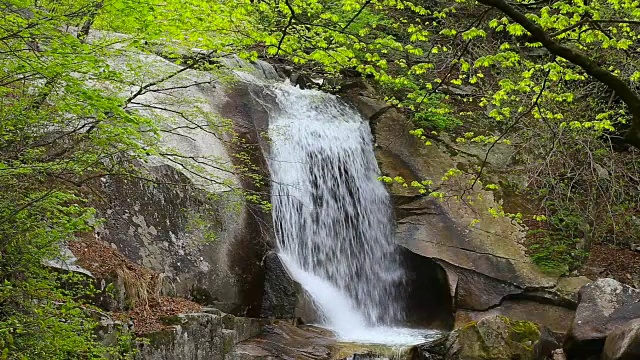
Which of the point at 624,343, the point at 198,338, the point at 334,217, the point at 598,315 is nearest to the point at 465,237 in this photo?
the point at 334,217

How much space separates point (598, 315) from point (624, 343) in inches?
47.7

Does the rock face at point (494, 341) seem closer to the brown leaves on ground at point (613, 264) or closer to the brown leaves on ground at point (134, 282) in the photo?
the brown leaves on ground at point (134, 282)

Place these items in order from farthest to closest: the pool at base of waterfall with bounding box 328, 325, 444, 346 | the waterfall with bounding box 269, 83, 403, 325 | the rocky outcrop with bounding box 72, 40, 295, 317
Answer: the waterfall with bounding box 269, 83, 403, 325 < the pool at base of waterfall with bounding box 328, 325, 444, 346 < the rocky outcrop with bounding box 72, 40, 295, 317

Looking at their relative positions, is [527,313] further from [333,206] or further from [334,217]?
[333,206]

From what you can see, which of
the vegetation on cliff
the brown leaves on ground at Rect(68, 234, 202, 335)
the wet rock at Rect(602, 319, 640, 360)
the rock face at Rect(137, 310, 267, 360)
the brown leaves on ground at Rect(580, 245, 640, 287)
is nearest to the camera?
the vegetation on cliff

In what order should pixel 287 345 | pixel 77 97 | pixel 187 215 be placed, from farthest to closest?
pixel 187 215, pixel 287 345, pixel 77 97

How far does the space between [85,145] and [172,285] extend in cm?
289

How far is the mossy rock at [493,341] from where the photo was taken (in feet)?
23.0

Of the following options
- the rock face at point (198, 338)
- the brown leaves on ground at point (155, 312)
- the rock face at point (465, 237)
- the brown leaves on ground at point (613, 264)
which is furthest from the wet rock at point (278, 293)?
the brown leaves on ground at point (613, 264)

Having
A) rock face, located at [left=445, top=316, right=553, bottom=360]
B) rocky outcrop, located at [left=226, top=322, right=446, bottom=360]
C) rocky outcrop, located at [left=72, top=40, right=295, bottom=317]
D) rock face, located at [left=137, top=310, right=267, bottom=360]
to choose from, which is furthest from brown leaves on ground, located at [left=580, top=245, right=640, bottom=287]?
rock face, located at [left=137, top=310, right=267, bottom=360]

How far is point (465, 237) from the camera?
36.1ft

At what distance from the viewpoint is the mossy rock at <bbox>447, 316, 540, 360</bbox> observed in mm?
7020

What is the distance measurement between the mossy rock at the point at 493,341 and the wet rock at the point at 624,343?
874 millimetres

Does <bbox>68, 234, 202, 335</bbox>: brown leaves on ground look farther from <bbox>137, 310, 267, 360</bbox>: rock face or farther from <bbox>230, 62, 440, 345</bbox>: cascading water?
<bbox>230, 62, 440, 345</bbox>: cascading water
